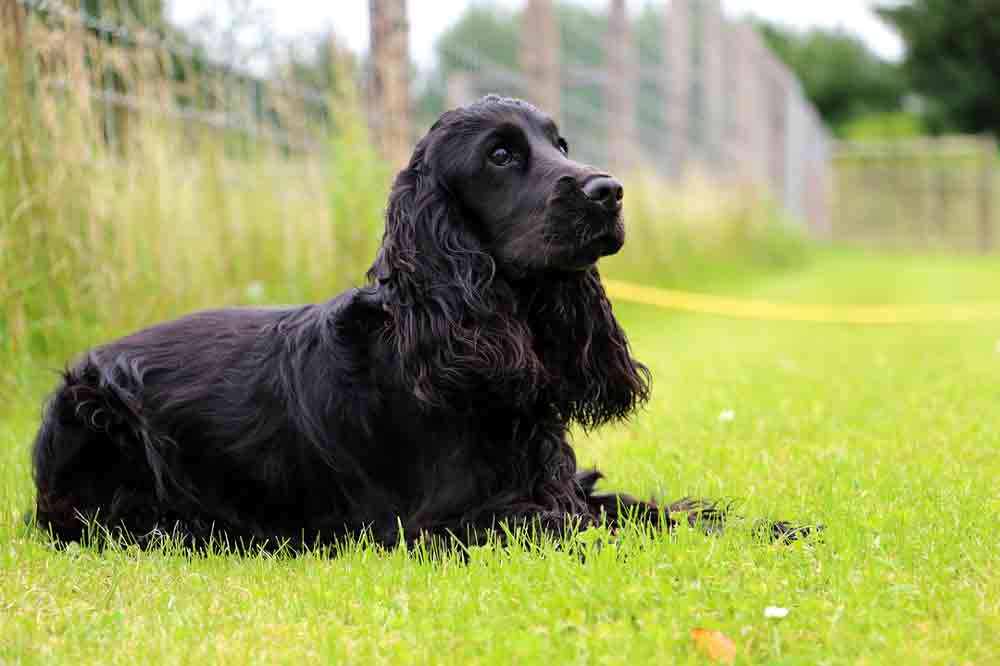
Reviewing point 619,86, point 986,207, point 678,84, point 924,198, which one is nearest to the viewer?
point 619,86

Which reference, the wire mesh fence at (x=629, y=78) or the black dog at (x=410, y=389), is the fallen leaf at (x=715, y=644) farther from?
the wire mesh fence at (x=629, y=78)

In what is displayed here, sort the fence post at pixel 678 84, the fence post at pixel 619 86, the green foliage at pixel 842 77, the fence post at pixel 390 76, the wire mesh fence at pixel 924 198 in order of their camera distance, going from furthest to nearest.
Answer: the green foliage at pixel 842 77
the wire mesh fence at pixel 924 198
the fence post at pixel 678 84
the fence post at pixel 619 86
the fence post at pixel 390 76

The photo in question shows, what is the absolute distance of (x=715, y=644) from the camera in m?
2.35

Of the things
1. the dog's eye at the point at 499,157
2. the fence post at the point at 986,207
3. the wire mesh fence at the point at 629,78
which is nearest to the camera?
the dog's eye at the point at 499,157

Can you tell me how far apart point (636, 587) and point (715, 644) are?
0.30 metres

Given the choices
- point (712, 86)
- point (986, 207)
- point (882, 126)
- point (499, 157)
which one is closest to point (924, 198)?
point (986, 207)

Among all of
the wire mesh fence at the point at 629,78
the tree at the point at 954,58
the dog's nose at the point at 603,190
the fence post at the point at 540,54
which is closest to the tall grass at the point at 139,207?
the wire mesh fence at the point at 629,78

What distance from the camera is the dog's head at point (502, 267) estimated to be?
3.25 metres

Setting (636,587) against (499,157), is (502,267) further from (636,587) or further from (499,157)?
(636,587)

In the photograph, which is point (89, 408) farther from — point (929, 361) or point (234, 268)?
point (929, 361)

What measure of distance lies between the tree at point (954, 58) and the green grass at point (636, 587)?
38.3 m

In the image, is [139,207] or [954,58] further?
[954,58]

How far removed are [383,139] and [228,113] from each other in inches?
61.4

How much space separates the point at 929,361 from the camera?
7109mm
